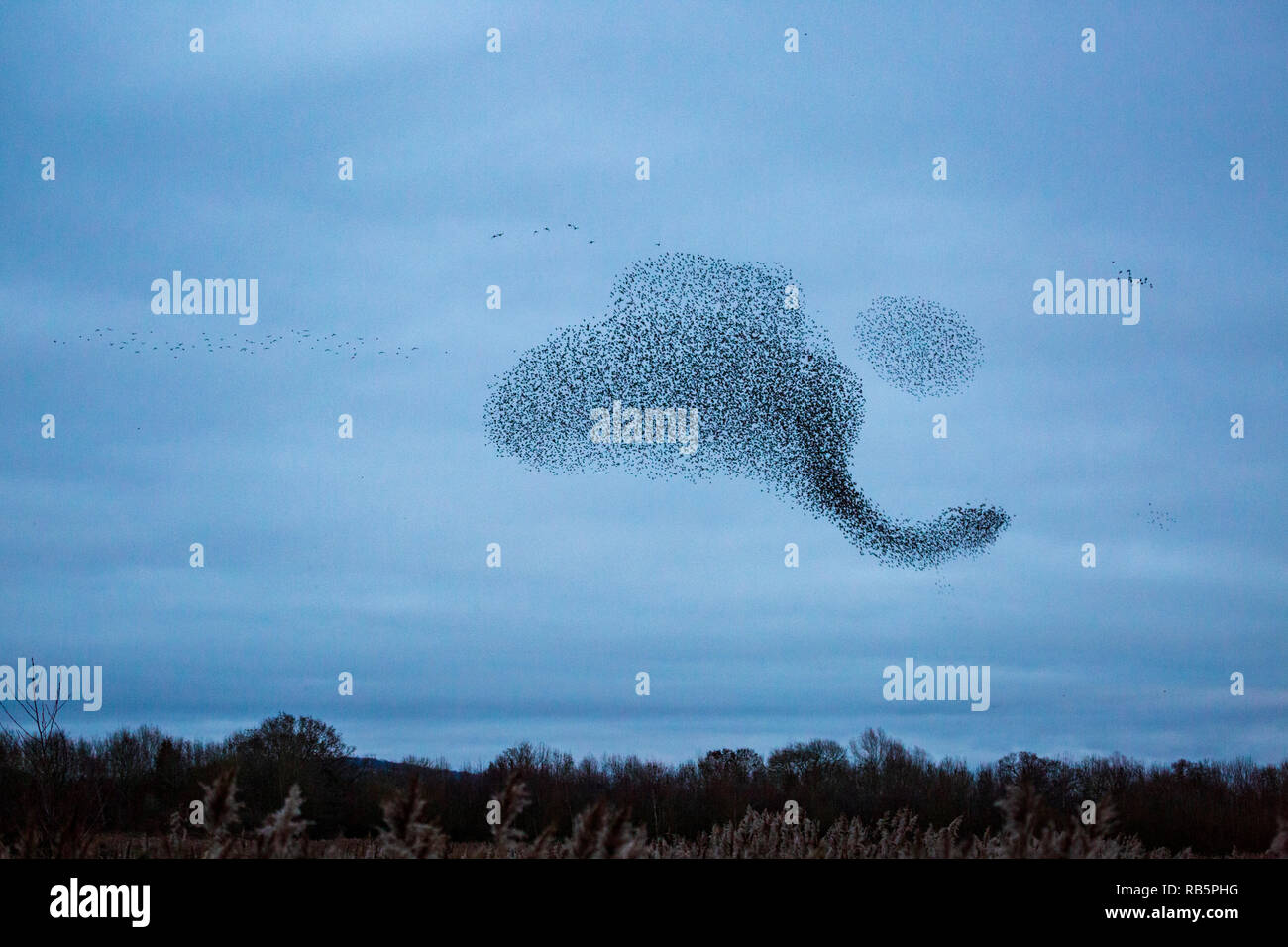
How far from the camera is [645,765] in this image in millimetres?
34125

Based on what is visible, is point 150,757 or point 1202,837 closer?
point 1202,837

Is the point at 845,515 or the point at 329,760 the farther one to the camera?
the point at 329,760
